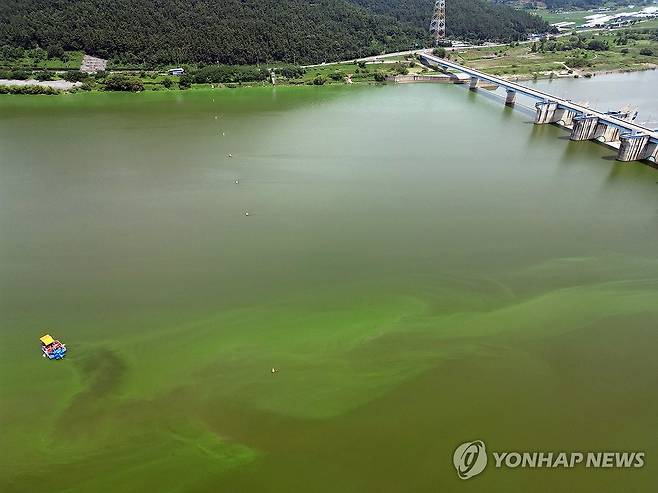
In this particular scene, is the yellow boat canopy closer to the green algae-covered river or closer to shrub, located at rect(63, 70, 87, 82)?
the green algae-covered river

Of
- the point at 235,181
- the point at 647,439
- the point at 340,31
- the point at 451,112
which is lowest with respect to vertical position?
the point at 647,439

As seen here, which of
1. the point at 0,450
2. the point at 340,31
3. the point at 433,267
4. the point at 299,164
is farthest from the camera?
the point at 340,31

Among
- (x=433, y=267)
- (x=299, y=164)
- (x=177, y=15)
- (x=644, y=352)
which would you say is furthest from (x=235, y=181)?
(x=177, y=15)

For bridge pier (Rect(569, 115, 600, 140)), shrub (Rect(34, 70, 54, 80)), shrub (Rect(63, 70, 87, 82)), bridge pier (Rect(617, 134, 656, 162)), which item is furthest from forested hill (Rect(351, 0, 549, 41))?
shrub (Rect(34, 70, 54, 80))

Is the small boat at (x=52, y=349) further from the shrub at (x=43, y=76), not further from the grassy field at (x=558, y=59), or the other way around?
the grassy field at (x=558, y=59)

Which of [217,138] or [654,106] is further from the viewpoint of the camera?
[654,106]

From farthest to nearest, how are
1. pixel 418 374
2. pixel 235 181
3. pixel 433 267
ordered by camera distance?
pixel 235 181
pixel 433 267
pixel 418 374

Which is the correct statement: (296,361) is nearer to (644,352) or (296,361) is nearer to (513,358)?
(513,358)
